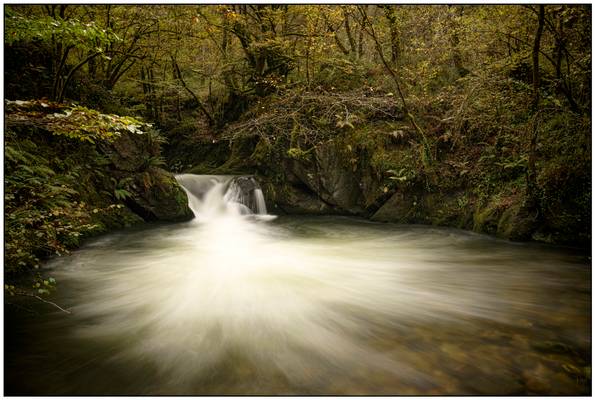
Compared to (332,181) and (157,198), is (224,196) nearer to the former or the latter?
(157,198)

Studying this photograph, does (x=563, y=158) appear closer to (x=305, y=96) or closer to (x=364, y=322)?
(x=364, y=322)

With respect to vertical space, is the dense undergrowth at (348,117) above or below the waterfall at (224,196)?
above

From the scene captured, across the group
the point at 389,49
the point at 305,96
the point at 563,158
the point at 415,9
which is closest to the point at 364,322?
the point at 563,158

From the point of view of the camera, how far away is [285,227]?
10078 mm

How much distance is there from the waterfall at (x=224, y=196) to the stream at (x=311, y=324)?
15.6ft

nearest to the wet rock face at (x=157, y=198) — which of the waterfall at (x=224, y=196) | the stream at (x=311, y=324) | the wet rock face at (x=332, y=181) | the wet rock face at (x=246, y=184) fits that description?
the waterfall at (x=224, y=196)

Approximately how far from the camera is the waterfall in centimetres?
1188

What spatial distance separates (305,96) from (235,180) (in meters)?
3.94

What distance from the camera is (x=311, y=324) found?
3.64 metres

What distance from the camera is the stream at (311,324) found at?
2.56 meters

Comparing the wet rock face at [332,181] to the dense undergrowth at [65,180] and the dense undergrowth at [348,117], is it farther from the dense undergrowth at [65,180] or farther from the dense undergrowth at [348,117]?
the dense undergrowth at [65,180]

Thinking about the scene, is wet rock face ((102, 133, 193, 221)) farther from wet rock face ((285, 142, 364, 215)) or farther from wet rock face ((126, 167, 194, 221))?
wet rock face ((285, 142, 364, 215))

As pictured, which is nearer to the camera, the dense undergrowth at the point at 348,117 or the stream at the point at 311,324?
the stream at the point at 311,324

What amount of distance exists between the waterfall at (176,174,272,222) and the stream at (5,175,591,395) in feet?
15.6
